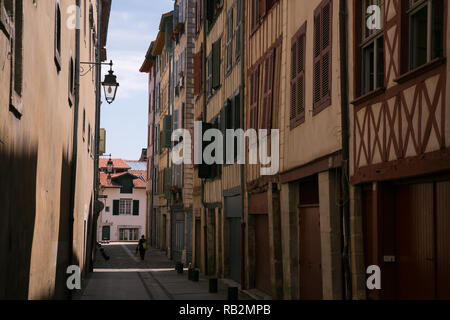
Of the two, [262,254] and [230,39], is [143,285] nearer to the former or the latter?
[262,254]

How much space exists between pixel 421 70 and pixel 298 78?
5.96m

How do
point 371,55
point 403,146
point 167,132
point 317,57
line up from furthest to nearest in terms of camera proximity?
point 167,132 < point 317,57 < point 371,55 < point 403,146

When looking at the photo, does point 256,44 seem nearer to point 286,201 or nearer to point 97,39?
point 286,201

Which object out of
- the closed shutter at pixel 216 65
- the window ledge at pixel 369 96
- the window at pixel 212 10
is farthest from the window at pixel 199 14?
the window ledge at pixel 369 96

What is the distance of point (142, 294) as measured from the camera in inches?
726

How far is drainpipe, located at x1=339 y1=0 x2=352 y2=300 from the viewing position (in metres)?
9.86

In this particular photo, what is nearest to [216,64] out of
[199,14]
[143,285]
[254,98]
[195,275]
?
[199,14]

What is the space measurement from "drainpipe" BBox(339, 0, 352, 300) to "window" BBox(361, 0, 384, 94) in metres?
0.48

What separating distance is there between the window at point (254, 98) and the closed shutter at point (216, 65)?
5015 millimetres

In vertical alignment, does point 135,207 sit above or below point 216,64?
below

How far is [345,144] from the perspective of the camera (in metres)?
10.1

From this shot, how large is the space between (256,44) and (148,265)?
58.5ft

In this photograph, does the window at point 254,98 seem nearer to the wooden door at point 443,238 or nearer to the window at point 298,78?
the window at point 298,78

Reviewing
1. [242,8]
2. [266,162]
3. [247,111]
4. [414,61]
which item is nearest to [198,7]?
[242,8]
